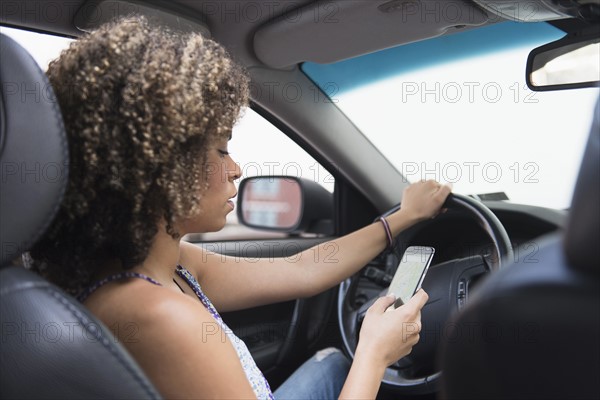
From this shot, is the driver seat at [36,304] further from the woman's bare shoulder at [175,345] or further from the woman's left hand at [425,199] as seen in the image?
the woman's left hand at [425,199]

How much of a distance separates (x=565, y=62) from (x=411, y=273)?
2.30ft

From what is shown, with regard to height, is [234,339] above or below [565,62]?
below

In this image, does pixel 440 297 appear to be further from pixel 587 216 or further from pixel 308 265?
pixel 587 216

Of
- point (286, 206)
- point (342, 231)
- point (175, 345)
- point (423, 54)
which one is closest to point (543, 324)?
point (175, 345)

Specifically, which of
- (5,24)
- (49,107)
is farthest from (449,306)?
(5,24)

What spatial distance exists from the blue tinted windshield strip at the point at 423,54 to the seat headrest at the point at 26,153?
1436mm

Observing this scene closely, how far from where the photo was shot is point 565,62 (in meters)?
1.64

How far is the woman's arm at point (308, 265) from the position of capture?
170 centimetres

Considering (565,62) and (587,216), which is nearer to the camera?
(587,216)

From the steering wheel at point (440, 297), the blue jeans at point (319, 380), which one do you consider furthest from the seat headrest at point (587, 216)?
the blue jeans at point (319, 380)

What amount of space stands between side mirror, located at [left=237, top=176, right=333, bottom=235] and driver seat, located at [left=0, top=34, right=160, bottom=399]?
180 cm

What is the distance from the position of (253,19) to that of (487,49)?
845mm

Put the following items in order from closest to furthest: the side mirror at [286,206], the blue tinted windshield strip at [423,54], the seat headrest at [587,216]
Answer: the seat headrest at [587,216], the blue tinted windshield strip at [423,54], the side mirror at [286,206]

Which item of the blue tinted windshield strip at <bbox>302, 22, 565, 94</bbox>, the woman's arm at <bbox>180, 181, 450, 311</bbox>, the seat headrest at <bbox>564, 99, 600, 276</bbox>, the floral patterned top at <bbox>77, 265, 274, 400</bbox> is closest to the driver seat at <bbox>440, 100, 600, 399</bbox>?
the seat headrest at <bbox>564, 99, 600, 276</bbox>
